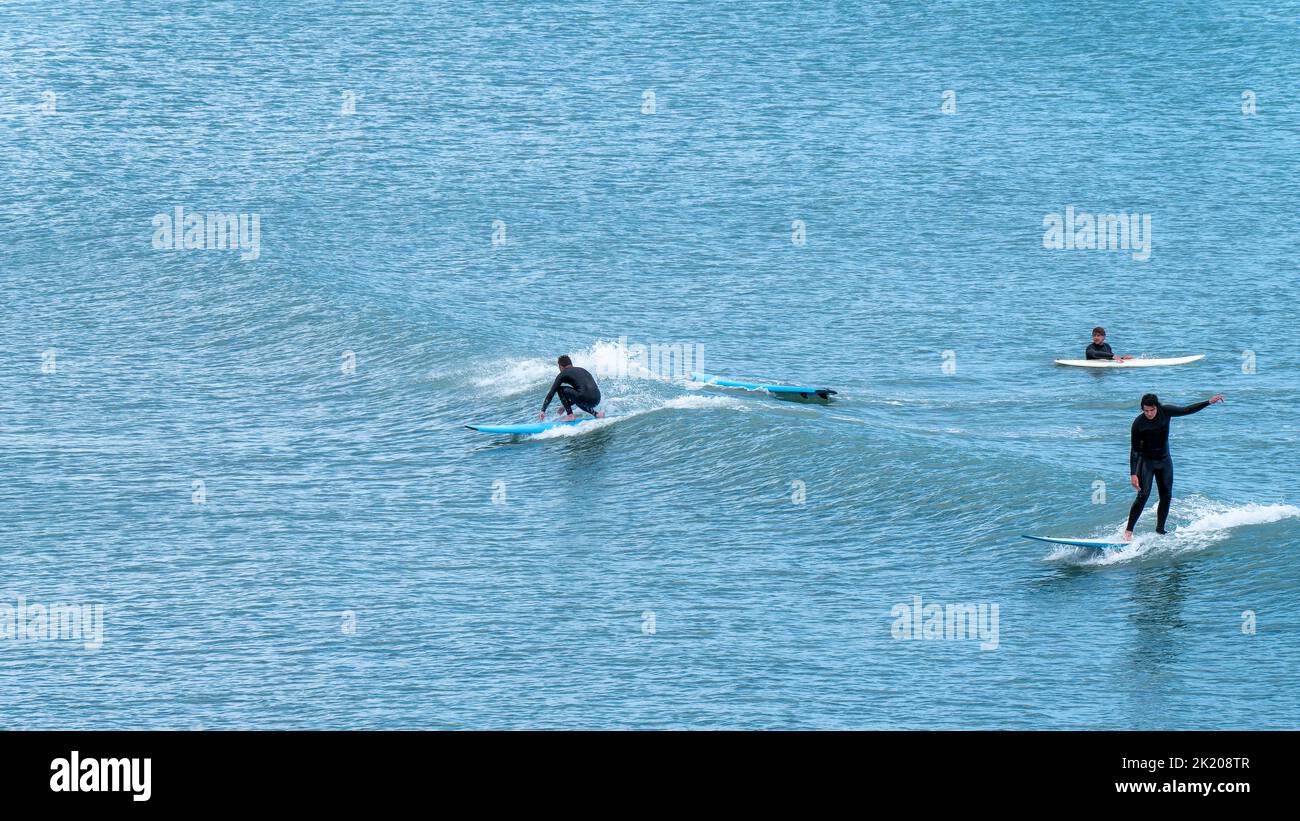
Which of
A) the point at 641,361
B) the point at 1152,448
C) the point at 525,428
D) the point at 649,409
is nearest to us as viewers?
the point at 1152,448

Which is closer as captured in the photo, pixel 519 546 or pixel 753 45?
pixel 519 546

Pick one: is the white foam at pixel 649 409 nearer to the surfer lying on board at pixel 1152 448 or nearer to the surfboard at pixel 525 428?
the surfboard at pixel 525 428

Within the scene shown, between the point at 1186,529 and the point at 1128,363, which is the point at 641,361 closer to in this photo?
the point at 1128,363

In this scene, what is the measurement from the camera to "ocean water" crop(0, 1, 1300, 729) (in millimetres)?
30000

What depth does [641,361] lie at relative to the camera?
5538 centimetres

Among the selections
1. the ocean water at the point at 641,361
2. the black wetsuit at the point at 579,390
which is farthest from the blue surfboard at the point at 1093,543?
the black wetsuit at the point at 579,390

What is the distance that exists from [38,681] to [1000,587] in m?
16.6

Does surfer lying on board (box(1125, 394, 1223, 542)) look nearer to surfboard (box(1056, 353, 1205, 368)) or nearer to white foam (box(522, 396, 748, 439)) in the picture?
white foam (box(522, 396, 748, 439))

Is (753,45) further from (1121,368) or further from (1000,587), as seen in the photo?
(1000,587)

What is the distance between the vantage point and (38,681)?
29750 mm

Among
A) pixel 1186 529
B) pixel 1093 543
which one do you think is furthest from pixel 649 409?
pixel 1186 529

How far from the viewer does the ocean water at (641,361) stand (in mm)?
30000

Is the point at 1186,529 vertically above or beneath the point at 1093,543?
above
